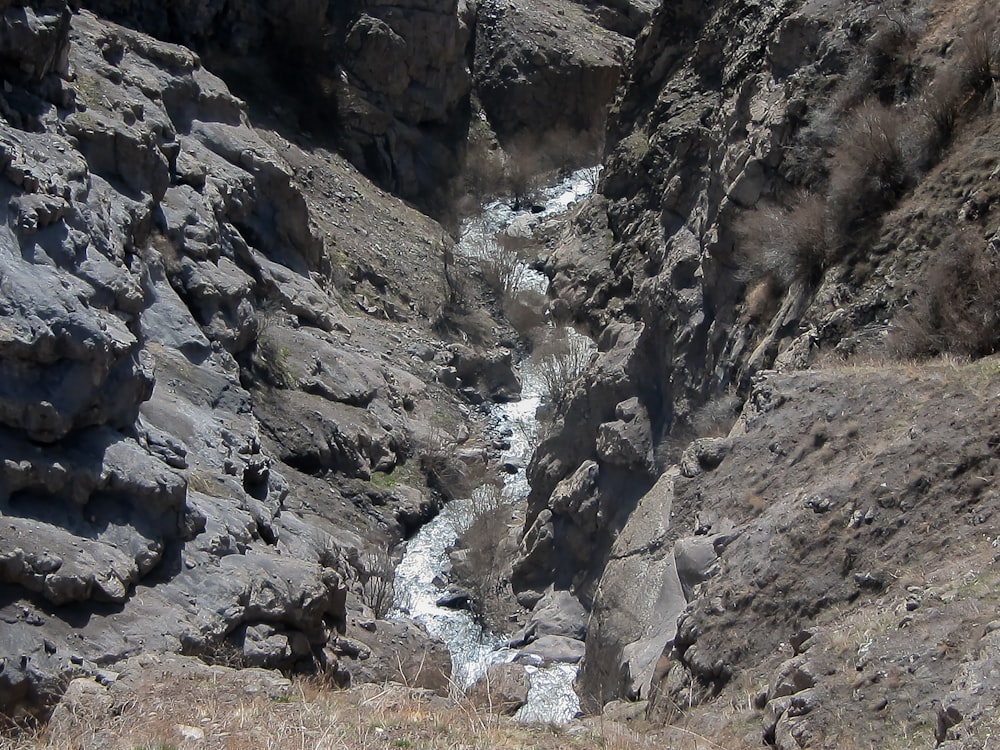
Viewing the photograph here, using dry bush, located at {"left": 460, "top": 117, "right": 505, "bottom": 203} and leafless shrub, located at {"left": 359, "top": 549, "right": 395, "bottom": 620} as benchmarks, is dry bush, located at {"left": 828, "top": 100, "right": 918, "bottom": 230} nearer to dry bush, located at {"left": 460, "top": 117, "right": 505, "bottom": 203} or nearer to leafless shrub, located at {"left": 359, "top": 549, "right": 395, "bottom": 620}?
leafless shrub, located at {"left": 359, "top": 549, "right": 395, "bottom": 620}

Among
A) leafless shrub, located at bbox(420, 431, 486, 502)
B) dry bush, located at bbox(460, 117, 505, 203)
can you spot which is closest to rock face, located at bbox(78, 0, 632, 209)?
dry bush, located at bbox(460, 117, 505, 203)

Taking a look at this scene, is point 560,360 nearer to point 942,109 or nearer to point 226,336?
point 226,336

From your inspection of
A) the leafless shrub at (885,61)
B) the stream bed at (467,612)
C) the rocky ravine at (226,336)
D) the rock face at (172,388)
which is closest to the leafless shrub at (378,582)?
the rocky ravine at (226,336)

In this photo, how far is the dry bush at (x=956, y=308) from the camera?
35.1 feet

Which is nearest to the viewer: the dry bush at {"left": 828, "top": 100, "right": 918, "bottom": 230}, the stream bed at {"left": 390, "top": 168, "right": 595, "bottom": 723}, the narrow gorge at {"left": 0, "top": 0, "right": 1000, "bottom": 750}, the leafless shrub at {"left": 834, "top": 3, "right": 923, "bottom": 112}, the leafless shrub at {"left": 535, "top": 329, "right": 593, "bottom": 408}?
the narrow gorge at {"left": 0, "top": 0, "right": 1000, "bottom": 750}

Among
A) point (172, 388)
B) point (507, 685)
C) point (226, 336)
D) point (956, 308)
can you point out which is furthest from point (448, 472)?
point (956, 308)

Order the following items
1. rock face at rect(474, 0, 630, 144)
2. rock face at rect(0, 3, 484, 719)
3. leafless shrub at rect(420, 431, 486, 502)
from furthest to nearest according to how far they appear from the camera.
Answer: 1. rock face at rect(474, 0, 630, 144)
2. leafless shrub at rect(420, 431, 486, 502)
3. rock face at rect(0, 3, 484, 719)

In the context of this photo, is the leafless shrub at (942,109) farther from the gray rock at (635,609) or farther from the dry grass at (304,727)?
the dry grass at (304,727)

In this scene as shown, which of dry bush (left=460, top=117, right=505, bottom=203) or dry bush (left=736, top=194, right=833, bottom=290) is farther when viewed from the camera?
dry bush (left=460, top=117, right=505, bottom=203)

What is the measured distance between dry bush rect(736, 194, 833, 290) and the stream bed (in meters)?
5.87

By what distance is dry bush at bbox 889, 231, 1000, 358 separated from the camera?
422 inches

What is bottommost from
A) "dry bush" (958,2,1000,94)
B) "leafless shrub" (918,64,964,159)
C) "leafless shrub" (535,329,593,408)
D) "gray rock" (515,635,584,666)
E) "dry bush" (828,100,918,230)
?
"gray rock" (515,635,584,666)

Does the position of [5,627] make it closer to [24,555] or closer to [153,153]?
[24,555]

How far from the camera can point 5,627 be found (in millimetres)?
9922
